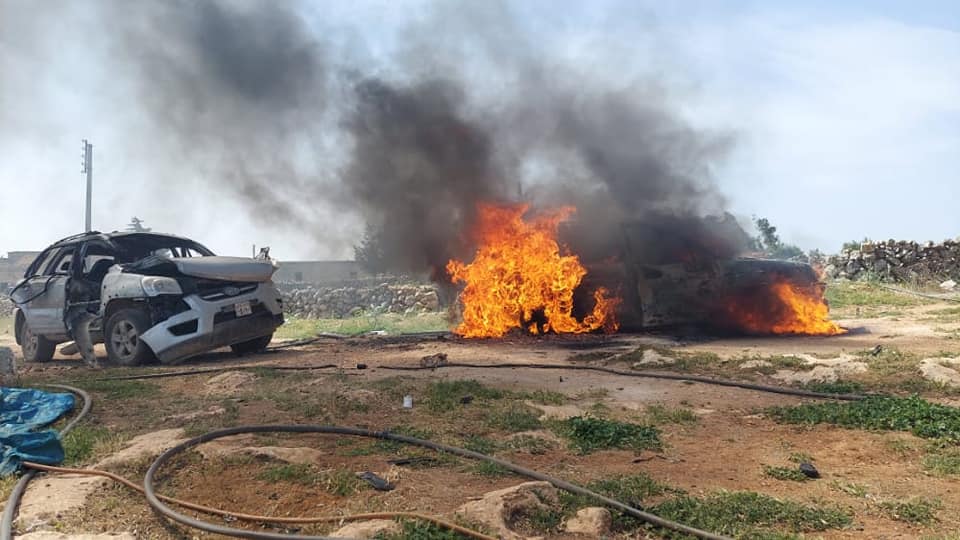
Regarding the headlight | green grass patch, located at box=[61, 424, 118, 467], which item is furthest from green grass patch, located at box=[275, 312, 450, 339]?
green grass patch, located at box=[61, 424, 118, 467]

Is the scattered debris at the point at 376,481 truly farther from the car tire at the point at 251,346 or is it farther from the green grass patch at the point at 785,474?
the car tire at the point at 251,346

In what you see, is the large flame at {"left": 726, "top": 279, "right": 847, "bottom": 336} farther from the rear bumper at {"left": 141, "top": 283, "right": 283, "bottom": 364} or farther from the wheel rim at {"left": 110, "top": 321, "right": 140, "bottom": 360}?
the wheel rim at {"left": 110, "top": 321, "right": 140, "bottom": 360}

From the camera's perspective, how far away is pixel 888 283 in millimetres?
20969

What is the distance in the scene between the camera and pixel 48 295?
1072 cm

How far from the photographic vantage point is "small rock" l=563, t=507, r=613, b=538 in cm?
338

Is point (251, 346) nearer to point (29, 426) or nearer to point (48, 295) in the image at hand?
point (48, 295)

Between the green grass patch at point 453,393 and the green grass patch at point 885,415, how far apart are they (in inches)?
111

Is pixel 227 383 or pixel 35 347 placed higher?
pixel 35 347

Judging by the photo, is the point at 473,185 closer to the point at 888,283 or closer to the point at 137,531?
the point at 137,531

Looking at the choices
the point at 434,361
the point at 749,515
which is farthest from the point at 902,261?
the point at 749,515

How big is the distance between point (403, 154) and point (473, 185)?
2.12 m

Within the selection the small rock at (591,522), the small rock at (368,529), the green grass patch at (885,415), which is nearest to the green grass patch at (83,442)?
the small rock at (368,529)

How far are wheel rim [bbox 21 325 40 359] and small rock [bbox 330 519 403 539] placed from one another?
1087 centimetres

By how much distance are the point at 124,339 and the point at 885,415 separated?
1024 centimetres
